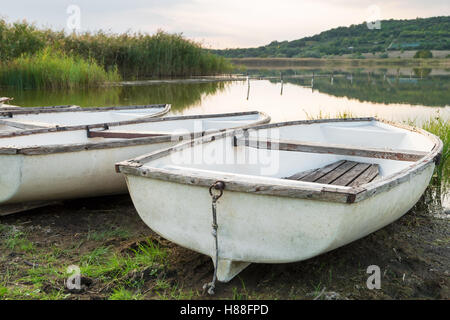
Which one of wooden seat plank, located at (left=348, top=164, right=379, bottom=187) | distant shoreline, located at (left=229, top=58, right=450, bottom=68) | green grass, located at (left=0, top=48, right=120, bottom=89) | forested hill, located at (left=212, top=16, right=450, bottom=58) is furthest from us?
forested hill, located at (left=212, top=16, right=450, bottom=58)

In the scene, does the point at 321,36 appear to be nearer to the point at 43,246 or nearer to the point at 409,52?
the point at 409,52

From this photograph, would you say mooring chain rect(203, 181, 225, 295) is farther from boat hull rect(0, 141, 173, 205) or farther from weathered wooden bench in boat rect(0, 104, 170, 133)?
weathered wooden bench in boat rect(0, 104, 170, 133)

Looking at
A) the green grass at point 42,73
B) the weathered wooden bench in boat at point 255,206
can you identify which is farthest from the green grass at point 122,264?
the green grass at point 42,73

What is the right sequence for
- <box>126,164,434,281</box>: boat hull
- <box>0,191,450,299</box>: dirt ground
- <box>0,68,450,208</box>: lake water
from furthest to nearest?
1. <box>0,68,450,208</box>: lake water
2. <box>0,191,450,299</box>: dirt ground
3. <box>126,164,434,281</box>: boat hull

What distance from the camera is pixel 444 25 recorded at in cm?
4962

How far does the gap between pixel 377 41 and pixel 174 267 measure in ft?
171

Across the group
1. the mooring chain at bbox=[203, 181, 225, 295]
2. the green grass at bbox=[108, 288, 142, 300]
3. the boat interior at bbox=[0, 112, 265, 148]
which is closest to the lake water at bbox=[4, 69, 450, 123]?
the boat interior at bbox=[0, 112, 265, 148]

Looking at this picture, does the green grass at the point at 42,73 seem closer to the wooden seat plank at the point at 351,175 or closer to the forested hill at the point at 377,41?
the wooden seat plank at the point at 351,175

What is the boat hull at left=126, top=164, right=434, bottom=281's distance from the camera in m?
2.31

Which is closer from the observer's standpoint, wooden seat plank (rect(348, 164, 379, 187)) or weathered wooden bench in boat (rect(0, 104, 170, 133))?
wooden seat plank (rect(348, 164, 379, 187))

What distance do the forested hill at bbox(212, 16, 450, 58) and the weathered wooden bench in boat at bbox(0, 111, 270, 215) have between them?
41.5 meters

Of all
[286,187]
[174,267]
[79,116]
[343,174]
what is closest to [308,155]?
[343,174]

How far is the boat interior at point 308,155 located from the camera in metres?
3.49

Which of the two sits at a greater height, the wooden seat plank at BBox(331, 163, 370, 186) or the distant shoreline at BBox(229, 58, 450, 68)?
the distant shoreline at BBox(229, 58, 450, 68)
